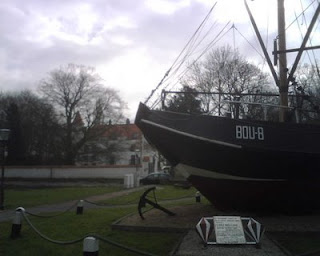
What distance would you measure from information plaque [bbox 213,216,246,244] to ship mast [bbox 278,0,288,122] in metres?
5.51

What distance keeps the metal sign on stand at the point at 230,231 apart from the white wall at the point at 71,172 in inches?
1266

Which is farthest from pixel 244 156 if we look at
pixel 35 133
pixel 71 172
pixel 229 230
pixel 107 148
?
pixel 35 133

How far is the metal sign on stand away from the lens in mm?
7949

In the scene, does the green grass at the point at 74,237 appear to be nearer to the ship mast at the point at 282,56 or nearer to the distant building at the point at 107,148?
the ship mast at the point at 282,56

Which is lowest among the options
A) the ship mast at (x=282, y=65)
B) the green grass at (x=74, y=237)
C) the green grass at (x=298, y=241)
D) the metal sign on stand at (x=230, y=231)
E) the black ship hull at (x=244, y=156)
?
the green grass at (x=74, y=237)

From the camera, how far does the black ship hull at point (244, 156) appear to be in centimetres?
1077

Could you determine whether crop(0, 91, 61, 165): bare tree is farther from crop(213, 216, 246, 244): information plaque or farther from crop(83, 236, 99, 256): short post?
crop(83, 236, 99, 256): short post

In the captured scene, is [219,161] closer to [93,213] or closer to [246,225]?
[246,225]

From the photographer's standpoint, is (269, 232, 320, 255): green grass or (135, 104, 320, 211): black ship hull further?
(135, 104, 320, 211): black ship hull

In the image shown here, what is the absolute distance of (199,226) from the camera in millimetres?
8203

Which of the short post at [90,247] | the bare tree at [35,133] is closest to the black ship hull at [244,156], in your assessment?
the short post at [90,247]

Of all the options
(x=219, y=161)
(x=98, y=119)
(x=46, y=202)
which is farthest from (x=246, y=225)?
(x=98, y=119)

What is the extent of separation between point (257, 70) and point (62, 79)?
30097 millimetres

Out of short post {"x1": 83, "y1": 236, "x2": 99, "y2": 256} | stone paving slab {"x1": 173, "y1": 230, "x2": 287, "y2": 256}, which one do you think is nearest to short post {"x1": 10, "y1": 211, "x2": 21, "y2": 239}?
stone paving slab {"x1": 173, "y1": 230, "x2": 287, "y2": 256}
